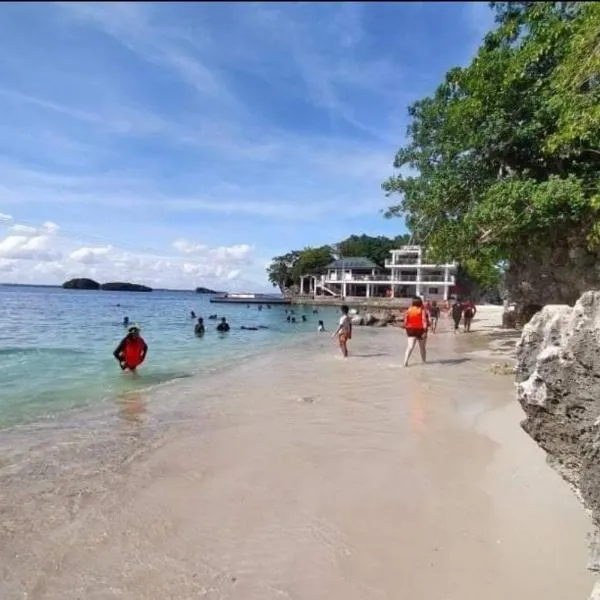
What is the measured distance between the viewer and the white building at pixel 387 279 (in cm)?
7662

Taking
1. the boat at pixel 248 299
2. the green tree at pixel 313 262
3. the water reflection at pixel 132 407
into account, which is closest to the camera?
the water reflection at pixel 132 407

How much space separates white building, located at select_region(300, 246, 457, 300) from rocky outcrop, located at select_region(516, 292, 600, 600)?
72655 mm

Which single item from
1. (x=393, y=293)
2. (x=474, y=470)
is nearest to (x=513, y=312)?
(x=474, y=470)

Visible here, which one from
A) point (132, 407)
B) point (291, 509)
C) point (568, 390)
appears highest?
point (568, 390)

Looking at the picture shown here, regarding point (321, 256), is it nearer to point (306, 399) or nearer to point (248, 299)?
point (248, 299)

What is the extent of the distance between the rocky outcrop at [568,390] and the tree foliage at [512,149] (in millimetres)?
A: 6772

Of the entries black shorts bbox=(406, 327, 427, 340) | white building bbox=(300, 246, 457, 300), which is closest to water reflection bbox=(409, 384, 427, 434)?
black shorts bbox=(406, 327, 427, 340)

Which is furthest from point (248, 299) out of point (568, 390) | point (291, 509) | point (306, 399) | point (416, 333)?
point (568, 390)

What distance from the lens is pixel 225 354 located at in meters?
20.0

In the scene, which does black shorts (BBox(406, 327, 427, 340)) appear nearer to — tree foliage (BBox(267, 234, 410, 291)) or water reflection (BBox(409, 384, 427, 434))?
water reflection (BBox(409, 384, 427, 434))

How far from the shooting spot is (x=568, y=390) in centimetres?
317

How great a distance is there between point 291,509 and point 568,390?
2.72m

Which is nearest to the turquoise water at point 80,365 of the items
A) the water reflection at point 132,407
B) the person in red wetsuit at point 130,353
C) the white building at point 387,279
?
the person in red wetsuit at point 130,353

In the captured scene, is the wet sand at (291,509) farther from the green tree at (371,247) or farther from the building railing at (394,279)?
the green tree at (371,247)
